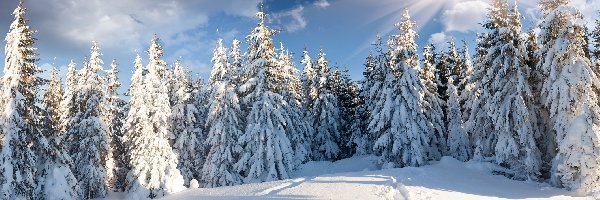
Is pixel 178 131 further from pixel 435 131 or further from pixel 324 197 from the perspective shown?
pixel 324 197

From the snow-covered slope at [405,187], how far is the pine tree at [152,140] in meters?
8.53

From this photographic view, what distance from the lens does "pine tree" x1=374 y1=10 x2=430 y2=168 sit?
3294cm

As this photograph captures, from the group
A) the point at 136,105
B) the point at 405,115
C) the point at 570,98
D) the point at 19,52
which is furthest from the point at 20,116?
the point at 570,98

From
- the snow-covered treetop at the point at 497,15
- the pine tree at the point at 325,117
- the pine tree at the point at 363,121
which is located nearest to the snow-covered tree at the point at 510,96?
the snow-covered treetop at the point at 497,15

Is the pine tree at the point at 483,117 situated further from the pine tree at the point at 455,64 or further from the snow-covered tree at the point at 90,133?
the snow-covered tree at the point at 90,133

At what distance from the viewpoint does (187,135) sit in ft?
126

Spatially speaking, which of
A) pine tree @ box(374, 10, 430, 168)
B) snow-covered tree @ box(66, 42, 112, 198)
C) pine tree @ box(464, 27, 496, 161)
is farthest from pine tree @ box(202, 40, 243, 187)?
pine tree @ box(464, 27, 496, 161)

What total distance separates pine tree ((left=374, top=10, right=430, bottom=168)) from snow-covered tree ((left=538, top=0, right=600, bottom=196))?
9777mm

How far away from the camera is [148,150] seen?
113ft

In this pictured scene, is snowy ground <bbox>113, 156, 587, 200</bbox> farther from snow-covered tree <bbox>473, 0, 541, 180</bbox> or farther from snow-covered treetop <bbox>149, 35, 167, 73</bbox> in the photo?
snow-covered treetop <bbox>149, 35, 167, 73</bbox>

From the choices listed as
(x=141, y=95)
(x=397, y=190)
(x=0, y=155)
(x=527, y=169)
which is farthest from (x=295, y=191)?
(x=141, y=95)

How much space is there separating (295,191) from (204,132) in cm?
2154

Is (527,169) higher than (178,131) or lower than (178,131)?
lower

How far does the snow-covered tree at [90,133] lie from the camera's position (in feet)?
115
